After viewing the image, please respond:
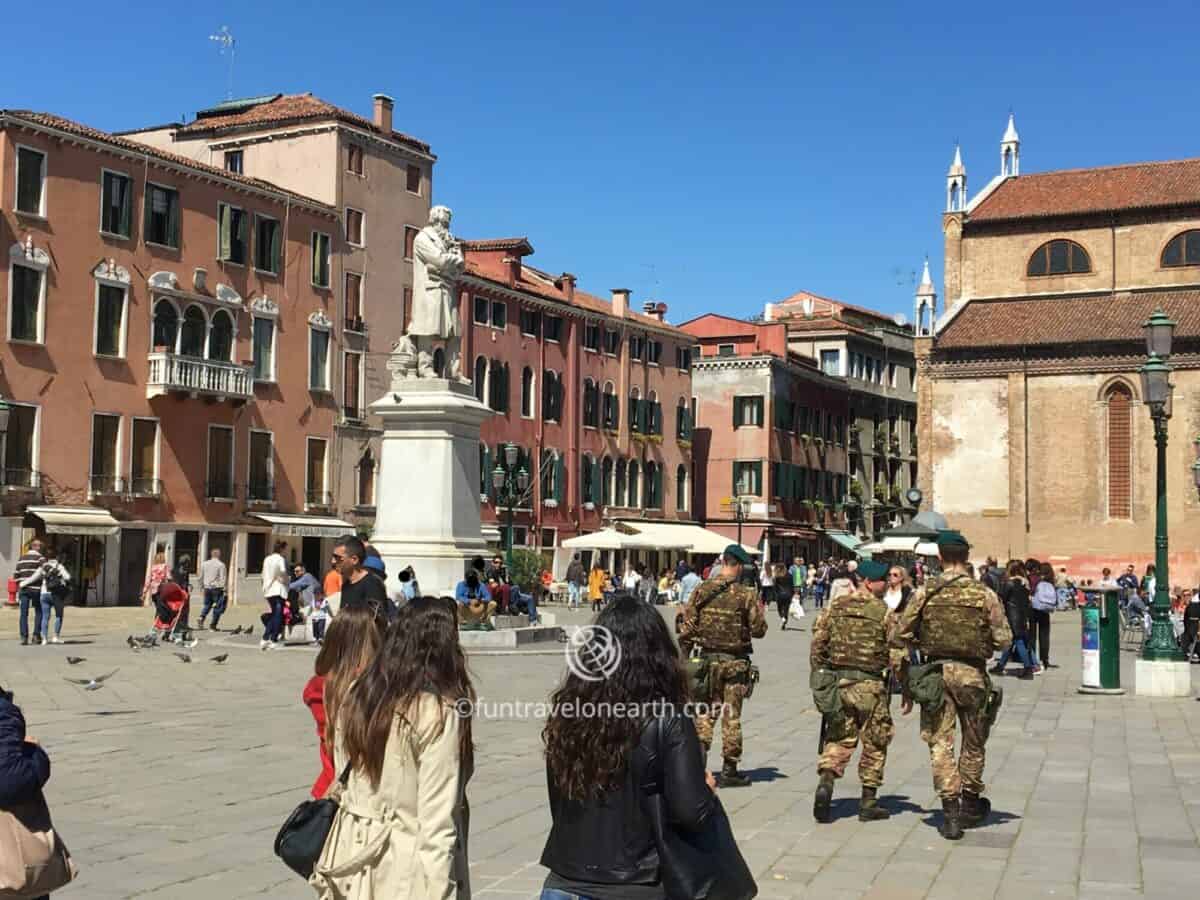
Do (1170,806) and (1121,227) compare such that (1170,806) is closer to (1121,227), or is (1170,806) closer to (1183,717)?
(1183,717)

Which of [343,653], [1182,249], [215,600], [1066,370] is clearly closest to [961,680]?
[343,653]

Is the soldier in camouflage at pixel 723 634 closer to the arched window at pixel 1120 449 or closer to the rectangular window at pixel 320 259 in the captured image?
the rectangular window at pixel 320 259

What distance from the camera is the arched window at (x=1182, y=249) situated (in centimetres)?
5434

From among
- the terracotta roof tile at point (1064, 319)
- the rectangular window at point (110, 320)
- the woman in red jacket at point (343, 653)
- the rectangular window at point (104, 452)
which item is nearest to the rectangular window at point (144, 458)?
the rectangular window at point (104, 452)

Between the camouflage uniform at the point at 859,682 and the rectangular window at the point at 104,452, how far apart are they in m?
31.2

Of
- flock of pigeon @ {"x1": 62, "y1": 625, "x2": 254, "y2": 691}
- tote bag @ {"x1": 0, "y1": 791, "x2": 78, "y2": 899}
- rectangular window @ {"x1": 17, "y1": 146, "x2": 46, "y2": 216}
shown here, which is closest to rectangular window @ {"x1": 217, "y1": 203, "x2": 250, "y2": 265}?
rectangular window @ {"x1": 17, "y1": 146, "x2": 46, "y2": 216}

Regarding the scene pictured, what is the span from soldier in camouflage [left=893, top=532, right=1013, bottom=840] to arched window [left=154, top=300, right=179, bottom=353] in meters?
33.5

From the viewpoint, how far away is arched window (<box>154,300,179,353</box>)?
39156 millimetres

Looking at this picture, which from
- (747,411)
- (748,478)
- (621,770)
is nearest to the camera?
(621,770)

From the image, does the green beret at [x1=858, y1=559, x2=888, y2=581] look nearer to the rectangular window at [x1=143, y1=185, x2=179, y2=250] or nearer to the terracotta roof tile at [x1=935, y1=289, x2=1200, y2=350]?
the rectangular window at [x1=143, y1=185, x2=179, y2=250]

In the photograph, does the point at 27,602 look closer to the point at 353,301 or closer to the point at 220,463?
the point at 220,463

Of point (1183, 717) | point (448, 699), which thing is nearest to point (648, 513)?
point (1183, 717)

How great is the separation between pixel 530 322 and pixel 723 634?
43888mm

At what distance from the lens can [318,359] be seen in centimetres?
4512
